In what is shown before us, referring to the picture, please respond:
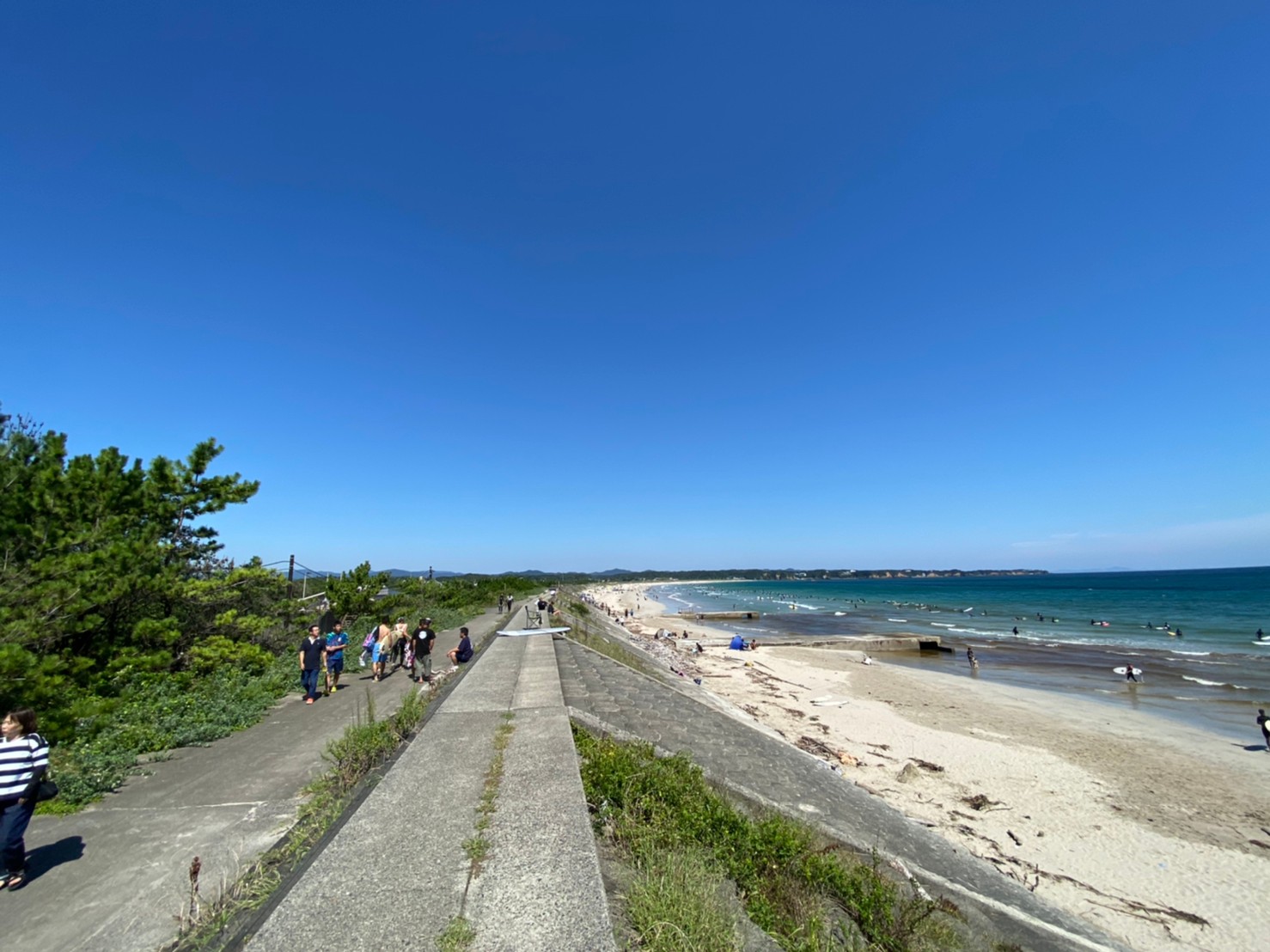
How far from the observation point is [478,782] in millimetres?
5660

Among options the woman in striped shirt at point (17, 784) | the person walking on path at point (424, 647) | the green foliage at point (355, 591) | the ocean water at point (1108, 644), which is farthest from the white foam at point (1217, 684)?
the woman in striped shirt at point (17, 784)

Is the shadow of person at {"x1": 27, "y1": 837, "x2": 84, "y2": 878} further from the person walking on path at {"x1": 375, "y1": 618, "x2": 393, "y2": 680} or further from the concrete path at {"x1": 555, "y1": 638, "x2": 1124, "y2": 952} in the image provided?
the person walking on path at {"x1": 375, "y1": 618, "x2": 393, "y2": 680}

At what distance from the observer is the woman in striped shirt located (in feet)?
15.1

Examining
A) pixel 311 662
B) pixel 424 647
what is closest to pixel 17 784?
pixel 311 662

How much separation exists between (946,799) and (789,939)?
906 cm

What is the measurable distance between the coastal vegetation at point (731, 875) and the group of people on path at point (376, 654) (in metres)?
7.55

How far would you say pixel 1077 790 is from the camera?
12.0 meters

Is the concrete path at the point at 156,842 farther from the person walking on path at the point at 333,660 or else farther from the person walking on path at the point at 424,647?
the person walking on path at the point at 424,647

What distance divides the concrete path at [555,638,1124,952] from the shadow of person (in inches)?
213

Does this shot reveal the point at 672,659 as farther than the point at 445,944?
Yes

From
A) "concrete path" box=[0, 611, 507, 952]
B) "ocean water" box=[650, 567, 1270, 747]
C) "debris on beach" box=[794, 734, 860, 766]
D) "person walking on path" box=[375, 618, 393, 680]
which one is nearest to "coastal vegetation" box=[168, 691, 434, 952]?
"concrete path" box=[0, 611, 507, 952]

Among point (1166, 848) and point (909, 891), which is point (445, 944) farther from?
point (1166, 848)

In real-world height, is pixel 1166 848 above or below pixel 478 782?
below

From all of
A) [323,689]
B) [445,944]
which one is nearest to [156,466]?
[323,689]
